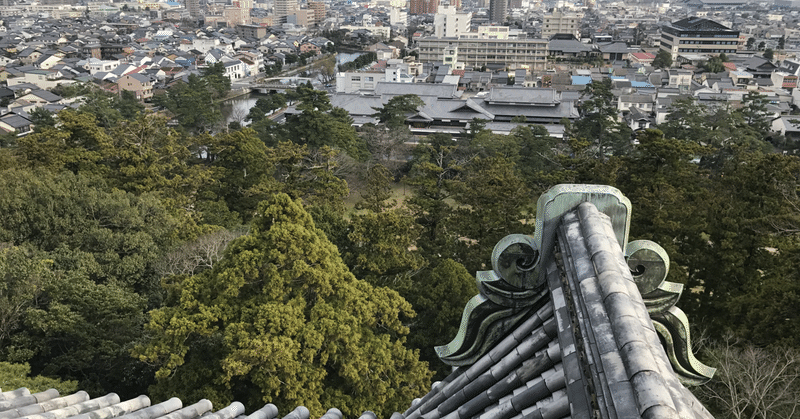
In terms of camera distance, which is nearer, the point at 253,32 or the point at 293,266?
the point at 293,266

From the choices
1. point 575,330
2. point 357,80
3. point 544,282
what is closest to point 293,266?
point 544,282

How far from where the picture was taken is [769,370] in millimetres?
Answer: 8422

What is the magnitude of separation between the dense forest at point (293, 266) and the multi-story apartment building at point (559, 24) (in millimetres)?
73457

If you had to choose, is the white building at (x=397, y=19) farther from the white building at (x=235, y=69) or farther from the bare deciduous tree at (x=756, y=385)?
the bare deciduous tree at (x=756, y=385)

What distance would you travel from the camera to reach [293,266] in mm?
9016

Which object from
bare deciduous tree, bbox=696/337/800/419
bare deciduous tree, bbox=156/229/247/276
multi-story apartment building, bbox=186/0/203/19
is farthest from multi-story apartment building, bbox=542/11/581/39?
multi-story apartment building, bbox=186/0/203/19

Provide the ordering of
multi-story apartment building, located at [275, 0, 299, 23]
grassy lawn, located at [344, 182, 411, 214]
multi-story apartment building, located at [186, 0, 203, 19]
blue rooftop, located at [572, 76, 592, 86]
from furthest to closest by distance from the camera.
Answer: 1. multi-story apartment building, located at [186, 0, 203, 19]
2. multi-story apartment building, located at [275, 0, 299, 23]
3. blue rooftop, located at [572, 76, 592, 86]
4. grassy lawn, located at [344, 182, 411, 214]

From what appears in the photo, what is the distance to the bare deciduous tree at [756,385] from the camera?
8086 millimetres

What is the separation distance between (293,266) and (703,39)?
76152mm

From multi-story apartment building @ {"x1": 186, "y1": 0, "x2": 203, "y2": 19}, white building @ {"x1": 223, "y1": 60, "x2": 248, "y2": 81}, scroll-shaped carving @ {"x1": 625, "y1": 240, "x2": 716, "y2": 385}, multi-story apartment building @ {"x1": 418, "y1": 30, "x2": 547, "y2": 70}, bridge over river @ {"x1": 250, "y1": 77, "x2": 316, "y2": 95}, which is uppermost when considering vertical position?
multi-story apartment building @ {"x1": 186, "y1": 0, "x2": 203, "y2": 19}

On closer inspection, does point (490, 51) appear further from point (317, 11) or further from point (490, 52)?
point (317, 11)

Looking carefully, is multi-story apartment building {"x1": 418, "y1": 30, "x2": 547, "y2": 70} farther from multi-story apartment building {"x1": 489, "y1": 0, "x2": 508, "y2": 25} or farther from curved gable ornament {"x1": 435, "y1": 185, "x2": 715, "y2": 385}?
curved gable ornament {"x1": 435, "y1": 185, "x2": 715, "y2": 385}

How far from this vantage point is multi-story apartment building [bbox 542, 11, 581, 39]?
84125 millimetres

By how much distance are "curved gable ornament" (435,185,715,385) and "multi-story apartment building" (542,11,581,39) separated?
86.2m
